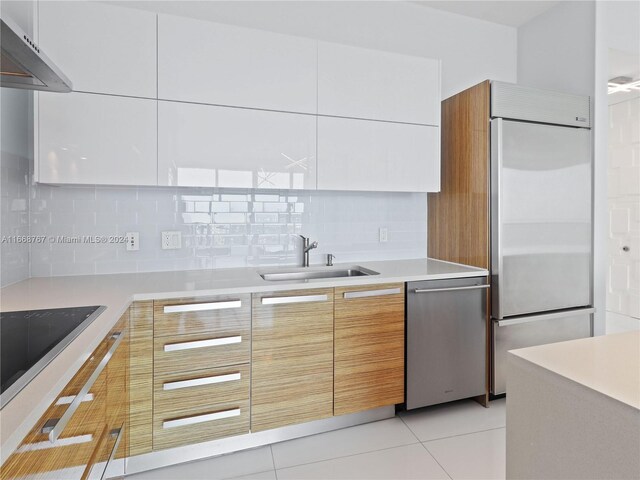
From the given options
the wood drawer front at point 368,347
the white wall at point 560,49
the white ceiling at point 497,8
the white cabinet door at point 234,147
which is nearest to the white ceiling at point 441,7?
the white ceiling at point 497,8

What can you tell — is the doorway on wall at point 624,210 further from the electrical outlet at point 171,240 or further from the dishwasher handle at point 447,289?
the electrical outlet at point 171,240

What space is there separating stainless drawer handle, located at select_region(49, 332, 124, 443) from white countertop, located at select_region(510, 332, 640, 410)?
3.65 feet

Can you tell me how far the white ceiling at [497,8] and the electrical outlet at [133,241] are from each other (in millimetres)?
2679

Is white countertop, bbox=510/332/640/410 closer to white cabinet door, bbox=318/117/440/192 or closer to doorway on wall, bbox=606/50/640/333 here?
white cabinet door, bbox=318/117/440/192

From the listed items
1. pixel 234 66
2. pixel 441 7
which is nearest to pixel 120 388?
pixel 234 66

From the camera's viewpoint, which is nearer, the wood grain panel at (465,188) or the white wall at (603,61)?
the wood grain panel at (465,188)

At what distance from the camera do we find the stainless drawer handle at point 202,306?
182cm

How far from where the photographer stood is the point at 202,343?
1.87 metres

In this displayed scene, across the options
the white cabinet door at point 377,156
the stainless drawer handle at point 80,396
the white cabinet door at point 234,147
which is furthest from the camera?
the white cabinet door at point 377,156

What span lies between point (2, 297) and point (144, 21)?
1495 mm

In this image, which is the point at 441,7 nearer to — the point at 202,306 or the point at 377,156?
the point at 377,156

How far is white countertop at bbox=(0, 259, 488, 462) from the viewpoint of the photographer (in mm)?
811

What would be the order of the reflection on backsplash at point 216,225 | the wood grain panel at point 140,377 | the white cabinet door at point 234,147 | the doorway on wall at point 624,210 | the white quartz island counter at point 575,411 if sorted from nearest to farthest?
1. the white quartz island counter at point 575,411
2. the wood grain panel at point 140,377
3. the white cabinet door at point 234,147
4. the reflection on backsplash at point 216,225
5. the doorway on wall at point 624,210

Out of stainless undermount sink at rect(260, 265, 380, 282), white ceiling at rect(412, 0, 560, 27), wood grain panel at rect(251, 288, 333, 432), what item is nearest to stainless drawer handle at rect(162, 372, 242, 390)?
wood grain panel at rect(251, 288, 333, 432)
